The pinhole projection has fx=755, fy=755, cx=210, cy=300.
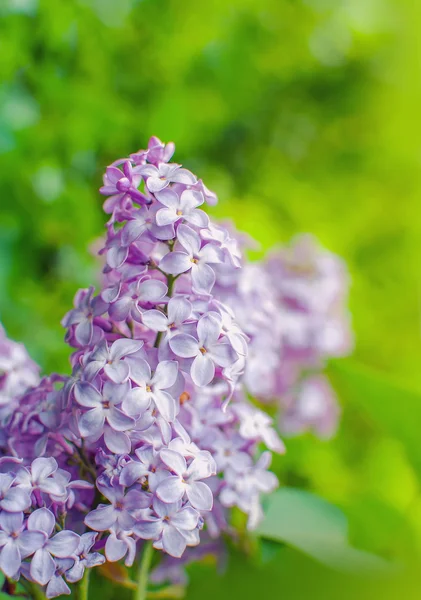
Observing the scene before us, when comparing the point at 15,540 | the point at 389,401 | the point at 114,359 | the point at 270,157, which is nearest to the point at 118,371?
the point at 114,359

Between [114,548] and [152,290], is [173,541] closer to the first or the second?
[114,548]

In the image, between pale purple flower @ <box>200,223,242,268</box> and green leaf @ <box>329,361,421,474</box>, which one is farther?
green leaf @ <box>329,361,421,474</box>

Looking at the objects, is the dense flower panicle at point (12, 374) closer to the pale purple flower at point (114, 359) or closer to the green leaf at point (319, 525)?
the pale purple flower at point (114, 359)

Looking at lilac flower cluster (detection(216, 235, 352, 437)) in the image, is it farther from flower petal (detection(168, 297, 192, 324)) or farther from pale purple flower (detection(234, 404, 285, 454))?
flower petal (detection(168, 297, 192, 324))

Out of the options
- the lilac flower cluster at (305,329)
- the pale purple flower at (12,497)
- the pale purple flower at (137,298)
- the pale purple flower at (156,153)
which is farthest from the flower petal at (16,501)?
the lilac flower cluster at (305,329)

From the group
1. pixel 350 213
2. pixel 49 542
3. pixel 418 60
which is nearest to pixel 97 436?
pixel 49 542

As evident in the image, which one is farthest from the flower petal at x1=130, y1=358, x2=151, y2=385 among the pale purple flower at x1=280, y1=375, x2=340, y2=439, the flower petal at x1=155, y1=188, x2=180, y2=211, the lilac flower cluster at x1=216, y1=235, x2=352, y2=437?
the pale purple flower at x1=280, y1=375, x2=340, y2=439
